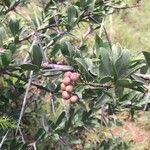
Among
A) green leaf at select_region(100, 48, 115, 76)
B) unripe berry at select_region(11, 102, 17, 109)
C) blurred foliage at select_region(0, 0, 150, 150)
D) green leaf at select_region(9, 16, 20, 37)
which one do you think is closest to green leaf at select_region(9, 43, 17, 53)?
blurred foliage at select_region(0, 0, 150, 150)

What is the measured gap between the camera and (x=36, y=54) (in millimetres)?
1089

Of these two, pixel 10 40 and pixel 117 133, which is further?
pixel 117 133

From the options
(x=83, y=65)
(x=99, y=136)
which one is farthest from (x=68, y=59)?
(x=99, y=136)

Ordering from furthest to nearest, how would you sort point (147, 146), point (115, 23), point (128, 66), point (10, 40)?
1. point (115, 23)
2. point (147, 146)
3. point (10, 40)
4. point (128, 66)

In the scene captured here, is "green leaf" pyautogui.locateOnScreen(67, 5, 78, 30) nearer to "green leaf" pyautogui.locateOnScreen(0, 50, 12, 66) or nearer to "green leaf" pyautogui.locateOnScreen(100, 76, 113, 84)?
"green leaf" pyautogui.locateOnScreen(0, 50, 12, 66)

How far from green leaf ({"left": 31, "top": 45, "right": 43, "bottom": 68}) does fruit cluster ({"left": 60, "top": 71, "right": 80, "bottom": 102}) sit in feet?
0.43

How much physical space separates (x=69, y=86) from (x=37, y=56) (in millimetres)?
168

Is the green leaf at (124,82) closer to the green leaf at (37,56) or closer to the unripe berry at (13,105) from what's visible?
the green leaf at (37,56)

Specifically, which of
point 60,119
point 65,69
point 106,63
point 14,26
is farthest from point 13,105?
point 106,63

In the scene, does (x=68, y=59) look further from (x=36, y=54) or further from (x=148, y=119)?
(x=148, y=119)

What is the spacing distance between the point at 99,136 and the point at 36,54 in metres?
2.21

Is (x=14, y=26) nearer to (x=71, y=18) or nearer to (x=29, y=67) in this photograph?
(x=71, y=18)

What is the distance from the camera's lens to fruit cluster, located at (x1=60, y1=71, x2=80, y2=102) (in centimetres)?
96

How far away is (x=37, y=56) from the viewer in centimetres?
109
